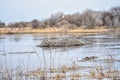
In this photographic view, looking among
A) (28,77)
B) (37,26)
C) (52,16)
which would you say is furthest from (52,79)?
(52,16)

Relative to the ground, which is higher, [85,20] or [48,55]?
[48,55]

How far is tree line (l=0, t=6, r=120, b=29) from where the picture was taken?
84.6m

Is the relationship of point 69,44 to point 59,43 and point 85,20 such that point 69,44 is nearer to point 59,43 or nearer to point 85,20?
point 59,43

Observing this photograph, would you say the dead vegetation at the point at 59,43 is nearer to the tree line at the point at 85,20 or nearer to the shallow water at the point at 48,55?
the shallow water at the point at 48,55

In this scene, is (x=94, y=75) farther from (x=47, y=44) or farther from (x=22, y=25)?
(x=22, y=25)

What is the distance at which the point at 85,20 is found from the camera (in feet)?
302

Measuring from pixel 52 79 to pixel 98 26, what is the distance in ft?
234

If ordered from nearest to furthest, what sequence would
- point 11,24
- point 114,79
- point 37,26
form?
1. point 114,79
2. point 37,26
3. point 11,24

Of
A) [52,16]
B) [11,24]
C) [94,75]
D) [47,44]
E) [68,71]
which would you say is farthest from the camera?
[52,16]

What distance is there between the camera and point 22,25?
93.6 meters

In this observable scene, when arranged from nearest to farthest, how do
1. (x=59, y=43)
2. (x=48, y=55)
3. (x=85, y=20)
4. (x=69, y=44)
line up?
(x=48, y=55) < (x=59, y=43) < (x=69, y=44) < (x=85, y=20)

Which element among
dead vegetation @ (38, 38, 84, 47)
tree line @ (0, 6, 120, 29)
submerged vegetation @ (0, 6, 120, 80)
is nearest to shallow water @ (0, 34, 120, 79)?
submerged vegetation @ (0, 6, 120, 80)

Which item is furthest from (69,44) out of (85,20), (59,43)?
(85,20)

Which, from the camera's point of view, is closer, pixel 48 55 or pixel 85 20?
pixel 48 55
